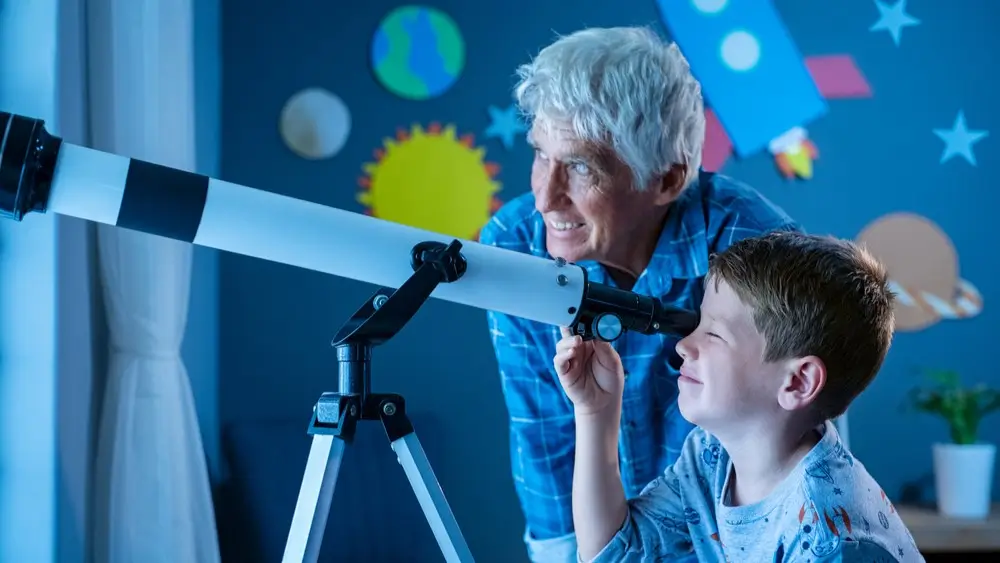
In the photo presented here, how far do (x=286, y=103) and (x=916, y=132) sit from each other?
2032 millimetres

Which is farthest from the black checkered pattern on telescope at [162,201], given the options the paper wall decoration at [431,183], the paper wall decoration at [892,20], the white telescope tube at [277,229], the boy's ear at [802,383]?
the paper wall decoration at [892,20]

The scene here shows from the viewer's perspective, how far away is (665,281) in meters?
1.54

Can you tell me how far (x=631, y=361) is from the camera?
156 cm

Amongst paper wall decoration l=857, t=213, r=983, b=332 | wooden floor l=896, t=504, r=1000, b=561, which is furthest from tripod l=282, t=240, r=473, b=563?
paper wall decoration l=857, t=213, r=983, b=332

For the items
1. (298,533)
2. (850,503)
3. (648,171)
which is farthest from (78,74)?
(850,503)

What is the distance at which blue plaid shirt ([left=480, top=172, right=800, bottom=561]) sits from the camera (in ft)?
5.05

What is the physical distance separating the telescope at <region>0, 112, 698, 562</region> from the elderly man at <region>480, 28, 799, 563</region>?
320 millimetres

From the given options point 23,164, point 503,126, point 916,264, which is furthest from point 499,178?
point 23,164

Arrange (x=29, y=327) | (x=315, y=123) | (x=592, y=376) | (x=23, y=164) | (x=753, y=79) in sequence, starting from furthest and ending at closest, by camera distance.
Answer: (x=753, y=79) → (x=315, y=123) → (x=29, y=327) → (x=592, y=376) → (x=23, y=164)

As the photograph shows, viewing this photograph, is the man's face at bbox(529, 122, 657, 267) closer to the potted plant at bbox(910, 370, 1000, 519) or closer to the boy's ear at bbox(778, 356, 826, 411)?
the boy's ear at bbox(778, 356, 826, 411)

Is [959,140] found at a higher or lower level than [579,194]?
higher

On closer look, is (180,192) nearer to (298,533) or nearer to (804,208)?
(298,533)

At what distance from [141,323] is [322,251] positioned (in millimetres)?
1016

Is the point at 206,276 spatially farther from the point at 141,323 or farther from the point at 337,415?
the point at 337,415
